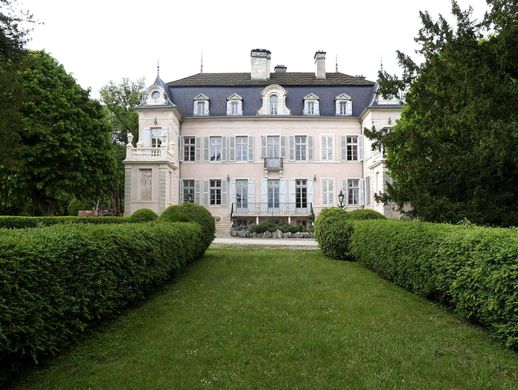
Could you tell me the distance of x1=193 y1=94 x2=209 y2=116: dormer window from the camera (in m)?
28.7

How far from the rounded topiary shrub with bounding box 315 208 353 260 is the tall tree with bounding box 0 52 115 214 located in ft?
41.3

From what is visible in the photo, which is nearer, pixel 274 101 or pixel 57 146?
pixel 57 146

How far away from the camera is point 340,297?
6359 mm

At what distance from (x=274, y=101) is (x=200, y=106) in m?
5.13

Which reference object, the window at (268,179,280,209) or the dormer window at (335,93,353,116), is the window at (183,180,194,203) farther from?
the dormer window at (335,93,353,116)

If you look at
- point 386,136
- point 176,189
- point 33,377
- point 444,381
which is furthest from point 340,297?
point 176,189

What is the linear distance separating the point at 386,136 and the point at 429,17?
267 cm

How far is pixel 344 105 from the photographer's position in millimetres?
28797

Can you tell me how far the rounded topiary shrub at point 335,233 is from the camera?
11.2 meters

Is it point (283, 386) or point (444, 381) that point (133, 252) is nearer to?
point (283, 386)

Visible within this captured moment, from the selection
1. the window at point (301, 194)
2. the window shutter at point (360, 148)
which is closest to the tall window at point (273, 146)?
the window at point (301, 194)

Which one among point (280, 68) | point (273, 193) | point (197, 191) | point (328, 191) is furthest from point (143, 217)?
point (280, 68)

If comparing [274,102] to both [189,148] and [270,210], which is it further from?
[270,210]

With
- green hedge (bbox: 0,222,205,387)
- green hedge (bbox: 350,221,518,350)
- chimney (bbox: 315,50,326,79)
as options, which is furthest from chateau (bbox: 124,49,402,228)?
green hedge (bbox: 0,222,205,387)
